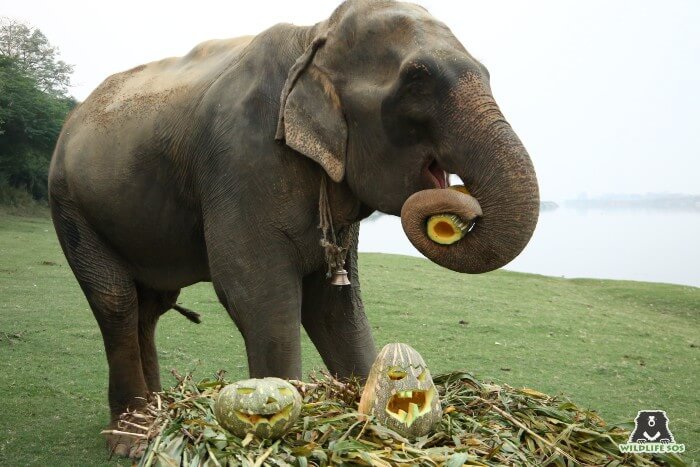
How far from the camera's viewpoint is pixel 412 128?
10.3 feet

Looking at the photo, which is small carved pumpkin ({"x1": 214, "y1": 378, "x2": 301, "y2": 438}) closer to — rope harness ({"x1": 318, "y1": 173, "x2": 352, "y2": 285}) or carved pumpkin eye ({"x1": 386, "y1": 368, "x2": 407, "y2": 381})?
carved pumpkin eye ({"x1": 386, "y1": 368, "x2": 407, "y2": 381})

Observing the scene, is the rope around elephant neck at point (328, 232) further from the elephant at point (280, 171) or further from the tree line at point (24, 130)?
the tree line at point (24, 130)

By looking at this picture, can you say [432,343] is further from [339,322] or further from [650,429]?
[650,429]

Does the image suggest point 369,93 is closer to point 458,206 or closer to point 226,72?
point 458,206

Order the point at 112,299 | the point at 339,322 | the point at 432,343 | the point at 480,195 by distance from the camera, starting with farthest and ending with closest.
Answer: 1. the point at 432,343
2. the point at 112,299
3. the point at 339,322
4. the point at 480,195

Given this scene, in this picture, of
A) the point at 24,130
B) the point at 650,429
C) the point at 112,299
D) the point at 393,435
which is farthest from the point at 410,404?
the point at 24,130

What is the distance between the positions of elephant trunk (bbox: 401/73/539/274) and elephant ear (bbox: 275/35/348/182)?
0.49m

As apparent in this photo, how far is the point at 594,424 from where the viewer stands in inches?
109

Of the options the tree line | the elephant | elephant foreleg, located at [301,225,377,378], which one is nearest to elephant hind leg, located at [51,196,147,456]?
the elephant

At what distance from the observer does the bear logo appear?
2523mm

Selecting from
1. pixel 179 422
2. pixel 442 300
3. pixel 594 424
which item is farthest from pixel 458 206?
pixel 442 300

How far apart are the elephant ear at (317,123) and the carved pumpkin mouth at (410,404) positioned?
3.62ft

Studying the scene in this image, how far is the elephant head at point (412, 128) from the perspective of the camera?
2867 millimetres

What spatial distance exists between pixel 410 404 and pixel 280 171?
1.35m
